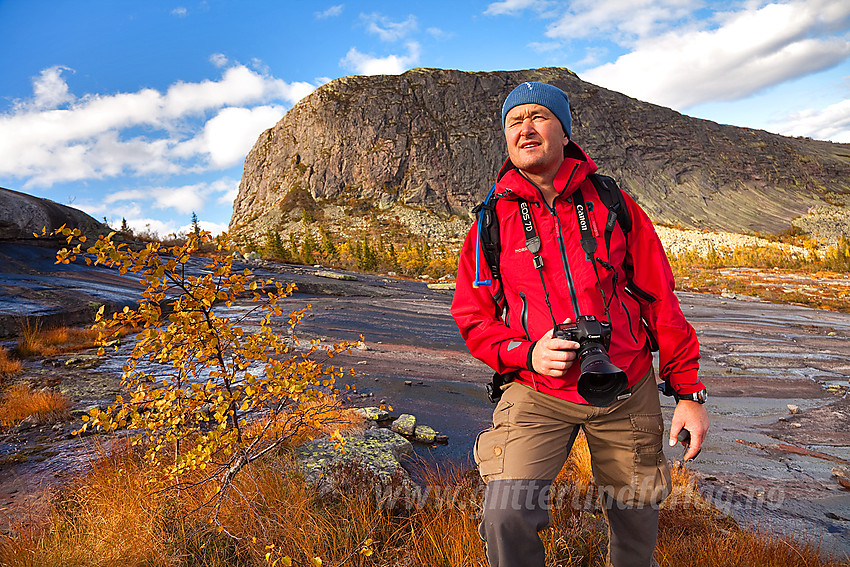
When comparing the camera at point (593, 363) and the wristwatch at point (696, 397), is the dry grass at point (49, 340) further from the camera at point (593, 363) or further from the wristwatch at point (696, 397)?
the wristwatch at point (696, 397)

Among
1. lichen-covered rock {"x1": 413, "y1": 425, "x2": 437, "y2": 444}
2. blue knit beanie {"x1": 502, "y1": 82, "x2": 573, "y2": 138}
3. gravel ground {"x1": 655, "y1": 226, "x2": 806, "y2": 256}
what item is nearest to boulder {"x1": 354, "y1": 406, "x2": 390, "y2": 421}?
lichen-covered rock {"x1": 413, "y1": 425, "x2": 437, "y2": 444}

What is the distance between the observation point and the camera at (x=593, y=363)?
5.62 ft

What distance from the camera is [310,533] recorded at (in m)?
2.81

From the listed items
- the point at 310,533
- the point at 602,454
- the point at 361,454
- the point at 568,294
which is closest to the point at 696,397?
the point at 602,454

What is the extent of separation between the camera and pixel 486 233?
2.21 metres

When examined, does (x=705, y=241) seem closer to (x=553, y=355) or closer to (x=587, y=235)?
(x=587, y=235)

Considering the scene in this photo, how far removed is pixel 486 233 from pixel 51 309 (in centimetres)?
1353

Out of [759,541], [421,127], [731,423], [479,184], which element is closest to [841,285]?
[731,423]

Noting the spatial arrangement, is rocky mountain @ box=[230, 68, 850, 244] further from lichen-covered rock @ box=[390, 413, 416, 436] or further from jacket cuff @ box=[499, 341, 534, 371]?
jacket cuff @ box=[499, 341, 534, 371]

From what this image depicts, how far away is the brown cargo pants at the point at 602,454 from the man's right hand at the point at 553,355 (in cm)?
25

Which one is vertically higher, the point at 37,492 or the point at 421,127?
the point at 421,127

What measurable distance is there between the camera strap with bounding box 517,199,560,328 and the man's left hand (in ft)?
2.43

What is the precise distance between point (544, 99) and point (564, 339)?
1.30 m

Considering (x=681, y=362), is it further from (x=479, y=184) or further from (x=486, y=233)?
(x=479, y=184)
